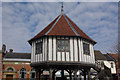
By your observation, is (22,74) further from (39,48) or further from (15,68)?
(39,48)

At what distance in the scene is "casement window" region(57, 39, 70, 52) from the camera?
43.1ft

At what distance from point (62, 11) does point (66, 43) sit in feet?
14.8

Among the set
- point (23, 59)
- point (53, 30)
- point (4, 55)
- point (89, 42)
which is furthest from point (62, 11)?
point (4, 55)

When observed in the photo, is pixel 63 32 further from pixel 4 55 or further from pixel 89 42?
pixel 4 55

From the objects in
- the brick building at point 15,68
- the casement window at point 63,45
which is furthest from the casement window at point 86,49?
the brick building at point 15,68

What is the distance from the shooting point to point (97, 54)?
3462cm

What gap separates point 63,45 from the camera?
522 inches

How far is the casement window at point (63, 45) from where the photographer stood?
13.2 m

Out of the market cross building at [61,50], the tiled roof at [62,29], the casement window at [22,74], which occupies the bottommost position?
the casement window at [22,74]

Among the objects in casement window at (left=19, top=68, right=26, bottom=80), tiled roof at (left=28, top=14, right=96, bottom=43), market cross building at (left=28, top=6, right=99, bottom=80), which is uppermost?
tiled roof at (left=28, top=14, right=96, bottom=43)

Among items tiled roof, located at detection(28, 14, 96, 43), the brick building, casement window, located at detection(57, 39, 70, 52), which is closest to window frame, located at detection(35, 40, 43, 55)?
tiled roof, located at detection(28, 14, 96, 43)

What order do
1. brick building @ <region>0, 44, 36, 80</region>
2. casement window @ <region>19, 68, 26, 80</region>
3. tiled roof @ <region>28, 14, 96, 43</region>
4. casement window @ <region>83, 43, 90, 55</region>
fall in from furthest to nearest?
casement window @ <region>19, 68, 26, 80</region>
brick building @ <region>0, 44, 36, 80</region>
casement window @ <region>83, 43, 90, 55</region>
tiled roof @ <region>28, 14, 96, 43</region>

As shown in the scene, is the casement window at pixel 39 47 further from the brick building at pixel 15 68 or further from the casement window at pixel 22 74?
the casement window at pixel 22 74

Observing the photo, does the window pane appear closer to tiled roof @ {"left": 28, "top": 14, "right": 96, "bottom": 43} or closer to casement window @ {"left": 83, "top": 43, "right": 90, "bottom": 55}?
tiled roof @ {"left": 28, "top": 14, "right": 96, "bottom": 43}
